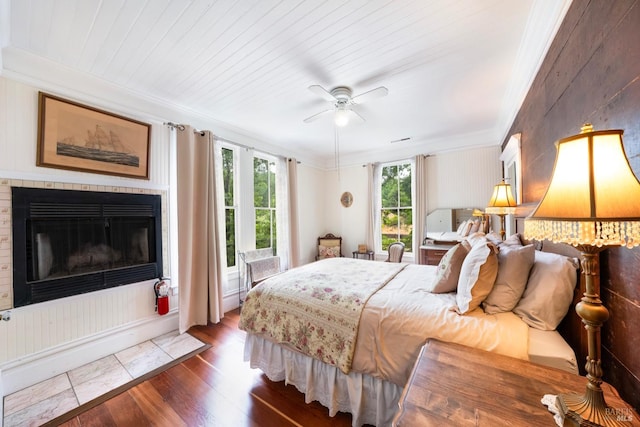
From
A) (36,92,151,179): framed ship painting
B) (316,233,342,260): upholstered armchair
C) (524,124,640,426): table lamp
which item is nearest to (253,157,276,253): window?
(316,233,342,260): upholstered armchair

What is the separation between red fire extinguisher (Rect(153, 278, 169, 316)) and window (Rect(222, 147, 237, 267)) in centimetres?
91

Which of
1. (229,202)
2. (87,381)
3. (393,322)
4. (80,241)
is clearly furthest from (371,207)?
(87,381)

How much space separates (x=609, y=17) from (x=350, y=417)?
2.46 meters

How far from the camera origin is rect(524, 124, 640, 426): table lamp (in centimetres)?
61

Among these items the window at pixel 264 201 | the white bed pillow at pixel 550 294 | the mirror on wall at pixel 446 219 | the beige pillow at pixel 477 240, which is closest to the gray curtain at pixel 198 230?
the window at pixel 264 201

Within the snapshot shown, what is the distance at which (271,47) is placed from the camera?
188 centimetres

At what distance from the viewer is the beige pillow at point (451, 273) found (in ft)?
5.65

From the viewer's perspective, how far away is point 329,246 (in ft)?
16.3

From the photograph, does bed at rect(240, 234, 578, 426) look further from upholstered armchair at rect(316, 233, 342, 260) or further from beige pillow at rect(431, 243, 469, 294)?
upholstered armchair at rect(316, 233, 342, 260)

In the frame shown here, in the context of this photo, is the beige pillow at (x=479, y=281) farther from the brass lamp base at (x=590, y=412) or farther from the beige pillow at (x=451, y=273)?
the brass lamp base at (x=590, y=412)

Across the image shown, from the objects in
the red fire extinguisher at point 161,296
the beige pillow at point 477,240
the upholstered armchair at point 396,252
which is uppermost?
the beige pillow at point 477,240

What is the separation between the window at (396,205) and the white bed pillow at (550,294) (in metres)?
3.15

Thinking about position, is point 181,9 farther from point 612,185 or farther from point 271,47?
point 612,185

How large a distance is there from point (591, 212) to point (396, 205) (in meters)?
4.13
